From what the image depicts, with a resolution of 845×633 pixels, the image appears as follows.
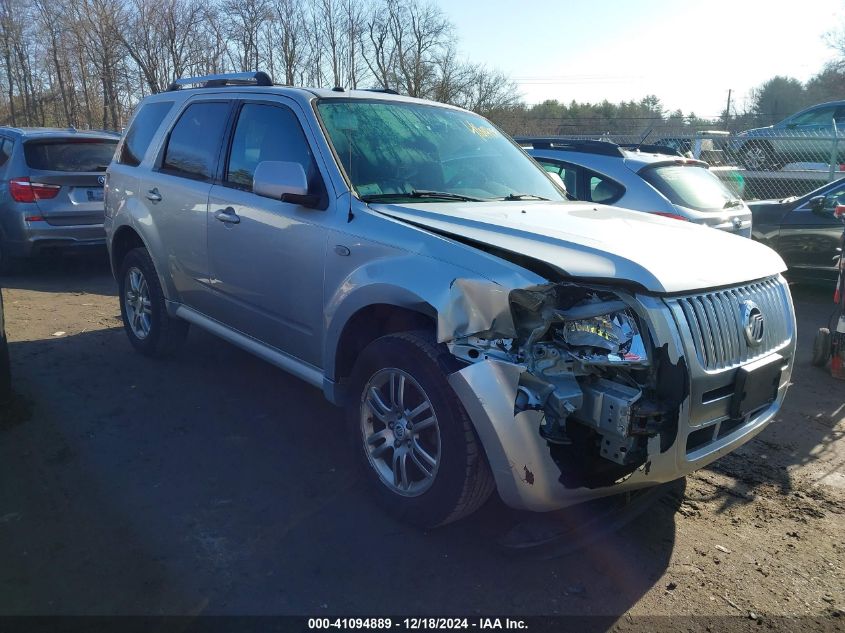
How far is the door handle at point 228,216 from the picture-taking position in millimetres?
4219

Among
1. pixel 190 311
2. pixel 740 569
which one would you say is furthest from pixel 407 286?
pixel 190 311

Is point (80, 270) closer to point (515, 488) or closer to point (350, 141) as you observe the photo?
point (350, 141)

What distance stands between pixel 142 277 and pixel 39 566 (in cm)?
305

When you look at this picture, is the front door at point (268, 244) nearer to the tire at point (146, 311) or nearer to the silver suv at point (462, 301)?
the silver suv at point (462, 301)

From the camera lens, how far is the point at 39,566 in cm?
287

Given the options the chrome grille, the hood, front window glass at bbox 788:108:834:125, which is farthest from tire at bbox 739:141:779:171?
the chrome grille

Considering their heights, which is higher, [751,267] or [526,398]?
[751,267]

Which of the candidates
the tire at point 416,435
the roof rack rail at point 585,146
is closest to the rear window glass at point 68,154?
the roof rack rail at point 585,146

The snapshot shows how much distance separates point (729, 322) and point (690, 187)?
4.76 meters

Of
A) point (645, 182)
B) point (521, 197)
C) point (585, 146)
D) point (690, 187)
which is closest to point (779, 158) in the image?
point (690, 187)

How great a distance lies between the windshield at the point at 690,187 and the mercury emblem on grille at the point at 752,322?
4055 mm

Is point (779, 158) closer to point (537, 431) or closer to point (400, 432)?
point (400, 432)

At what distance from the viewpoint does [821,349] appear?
18.7 feet

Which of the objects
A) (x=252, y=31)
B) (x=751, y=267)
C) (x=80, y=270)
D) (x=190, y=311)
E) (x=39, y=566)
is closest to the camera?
(x=39, y=566)
